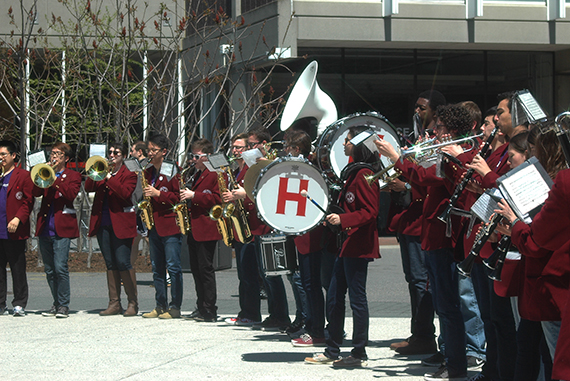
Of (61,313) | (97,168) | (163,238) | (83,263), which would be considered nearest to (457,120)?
(163,238)

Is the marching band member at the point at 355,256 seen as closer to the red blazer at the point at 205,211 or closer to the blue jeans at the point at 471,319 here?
the blue jeans at the point at 471,319

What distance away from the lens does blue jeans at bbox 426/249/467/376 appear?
5.36m

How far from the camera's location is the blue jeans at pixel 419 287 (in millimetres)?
6566

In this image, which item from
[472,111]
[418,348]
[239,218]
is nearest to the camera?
[472,111]

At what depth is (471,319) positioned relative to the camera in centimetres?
598

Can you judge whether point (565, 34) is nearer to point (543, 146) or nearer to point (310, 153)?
point (310, 153)

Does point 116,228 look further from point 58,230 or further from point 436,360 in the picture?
point 436,360

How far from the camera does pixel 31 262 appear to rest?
14.1 m

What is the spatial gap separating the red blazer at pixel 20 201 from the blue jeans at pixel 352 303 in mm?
4407

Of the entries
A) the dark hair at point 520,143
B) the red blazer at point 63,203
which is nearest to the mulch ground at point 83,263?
the red blazer at point 63,203

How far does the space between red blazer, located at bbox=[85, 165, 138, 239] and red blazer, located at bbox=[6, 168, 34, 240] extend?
2.53 feet

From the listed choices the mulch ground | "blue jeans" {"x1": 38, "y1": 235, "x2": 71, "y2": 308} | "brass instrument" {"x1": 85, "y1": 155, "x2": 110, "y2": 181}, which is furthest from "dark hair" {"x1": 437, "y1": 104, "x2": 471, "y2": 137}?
the mulch ground

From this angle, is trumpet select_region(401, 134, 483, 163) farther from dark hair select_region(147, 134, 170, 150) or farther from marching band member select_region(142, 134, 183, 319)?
dark hair select_region(147, 134, 170, 150)

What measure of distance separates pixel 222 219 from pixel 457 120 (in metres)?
3.49
